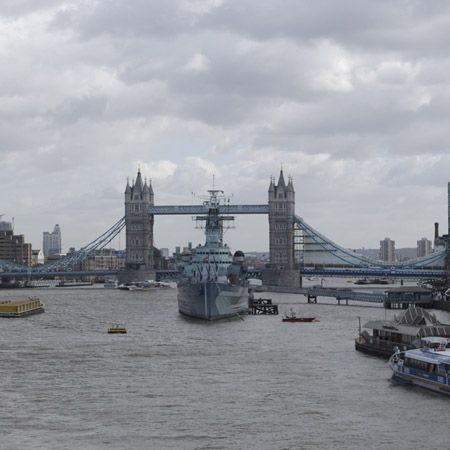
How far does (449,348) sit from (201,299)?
46.1 m

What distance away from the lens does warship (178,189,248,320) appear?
98875mm

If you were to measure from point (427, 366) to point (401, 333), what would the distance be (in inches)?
505

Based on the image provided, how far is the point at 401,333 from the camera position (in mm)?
65812

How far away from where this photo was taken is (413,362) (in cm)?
5431

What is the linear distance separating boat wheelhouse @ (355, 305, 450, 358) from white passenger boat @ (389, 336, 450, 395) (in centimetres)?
426

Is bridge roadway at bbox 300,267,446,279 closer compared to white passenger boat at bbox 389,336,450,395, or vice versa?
white passenger boat at bbox 389,336,450,395

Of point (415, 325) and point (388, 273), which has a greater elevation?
point (388, 273)

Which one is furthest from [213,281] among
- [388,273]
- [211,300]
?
[388,273]

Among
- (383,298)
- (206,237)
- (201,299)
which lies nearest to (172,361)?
(201,299)

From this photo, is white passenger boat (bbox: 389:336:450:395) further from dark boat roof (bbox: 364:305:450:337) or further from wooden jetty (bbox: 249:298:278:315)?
wooden jetty (bbox: 249:298:278:315)

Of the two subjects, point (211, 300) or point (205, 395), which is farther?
point (211, 300)

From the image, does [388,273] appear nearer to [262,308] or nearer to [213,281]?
[262,308]

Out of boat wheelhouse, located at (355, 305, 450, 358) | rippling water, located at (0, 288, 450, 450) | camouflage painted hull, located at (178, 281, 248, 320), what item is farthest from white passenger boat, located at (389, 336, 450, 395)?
camouflage painted hull, located at (178, 281, 248, 320)

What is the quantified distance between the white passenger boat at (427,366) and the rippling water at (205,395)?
31.3 inches
